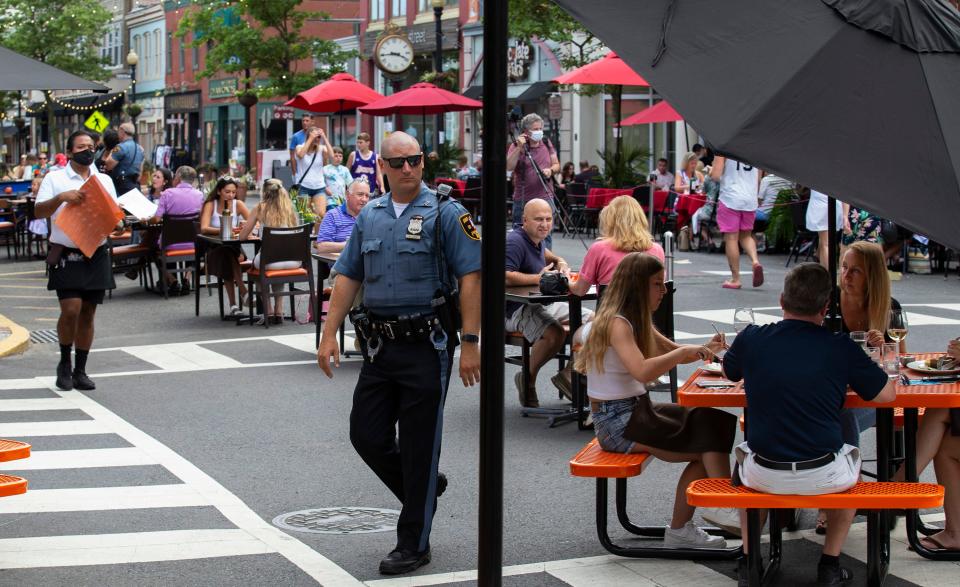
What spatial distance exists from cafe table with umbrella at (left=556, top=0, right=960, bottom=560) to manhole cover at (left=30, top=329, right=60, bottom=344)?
11.0m

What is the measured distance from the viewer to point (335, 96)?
25.5 m

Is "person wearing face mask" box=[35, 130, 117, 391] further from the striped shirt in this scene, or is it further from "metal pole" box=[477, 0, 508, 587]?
"metal pole" box=[477, 0, 508, 587]

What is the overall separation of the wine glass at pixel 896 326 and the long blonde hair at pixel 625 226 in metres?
2.82

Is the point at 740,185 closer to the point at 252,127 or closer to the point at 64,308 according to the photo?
the point at 64,308

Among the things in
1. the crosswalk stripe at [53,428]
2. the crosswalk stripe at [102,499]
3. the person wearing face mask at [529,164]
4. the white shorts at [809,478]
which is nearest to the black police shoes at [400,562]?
the white shorts at [809,478]

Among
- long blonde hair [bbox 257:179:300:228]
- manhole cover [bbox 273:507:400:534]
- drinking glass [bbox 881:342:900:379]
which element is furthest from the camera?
long blonde hair [bbox 257:179:300:228]

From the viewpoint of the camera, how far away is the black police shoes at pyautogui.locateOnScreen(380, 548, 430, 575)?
6402 mm

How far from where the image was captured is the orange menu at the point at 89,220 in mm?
10914

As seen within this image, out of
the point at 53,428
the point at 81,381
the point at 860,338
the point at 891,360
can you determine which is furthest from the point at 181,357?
the point at 891,360

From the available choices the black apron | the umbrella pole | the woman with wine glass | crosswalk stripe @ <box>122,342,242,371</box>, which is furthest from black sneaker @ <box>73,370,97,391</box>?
the woman with wine glass

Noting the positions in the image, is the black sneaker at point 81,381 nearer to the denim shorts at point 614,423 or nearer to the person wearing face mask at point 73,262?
the person wearing face mask at point 73,262

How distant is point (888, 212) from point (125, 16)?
85.4m

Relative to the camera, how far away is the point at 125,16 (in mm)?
85312

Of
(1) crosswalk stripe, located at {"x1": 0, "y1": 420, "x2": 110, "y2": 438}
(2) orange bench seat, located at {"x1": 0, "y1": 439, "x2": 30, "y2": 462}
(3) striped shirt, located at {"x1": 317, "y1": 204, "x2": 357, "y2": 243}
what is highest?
(3) striped shirt, located at {"x1": 317, "y1": 204, "x2": 357, "y2": 243}
